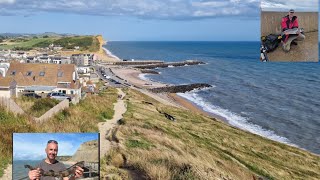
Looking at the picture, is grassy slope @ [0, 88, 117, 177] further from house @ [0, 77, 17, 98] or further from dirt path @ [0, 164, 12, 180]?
house @ [0, 77, 17, 98]

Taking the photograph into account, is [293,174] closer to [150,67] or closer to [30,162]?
[30,162]

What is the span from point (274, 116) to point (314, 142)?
13.0 meters

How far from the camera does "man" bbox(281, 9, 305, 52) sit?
10602 millimetres

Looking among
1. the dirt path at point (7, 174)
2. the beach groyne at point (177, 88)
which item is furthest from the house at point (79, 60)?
the dirt path at point (7, 174)

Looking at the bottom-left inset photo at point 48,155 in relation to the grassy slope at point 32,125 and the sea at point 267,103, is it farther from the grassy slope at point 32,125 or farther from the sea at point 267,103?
the sea at point 267,103

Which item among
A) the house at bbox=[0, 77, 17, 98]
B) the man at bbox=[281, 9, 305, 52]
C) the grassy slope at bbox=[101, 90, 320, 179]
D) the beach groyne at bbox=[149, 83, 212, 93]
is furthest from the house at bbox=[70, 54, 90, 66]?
the man at bbox=[281, 9, 305, 52]

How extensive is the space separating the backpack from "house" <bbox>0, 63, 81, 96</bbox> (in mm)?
28123

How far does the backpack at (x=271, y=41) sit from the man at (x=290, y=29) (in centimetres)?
15

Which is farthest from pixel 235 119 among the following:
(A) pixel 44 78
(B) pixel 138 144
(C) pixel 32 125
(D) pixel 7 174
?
(D) pixel 7 174

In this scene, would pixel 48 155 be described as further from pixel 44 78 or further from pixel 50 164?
pixel 44 78

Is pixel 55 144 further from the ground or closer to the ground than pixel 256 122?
further from the ground

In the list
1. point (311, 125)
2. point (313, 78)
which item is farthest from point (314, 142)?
point (313, 78)

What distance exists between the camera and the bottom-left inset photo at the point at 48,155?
7125 mm

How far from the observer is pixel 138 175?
446 inches
